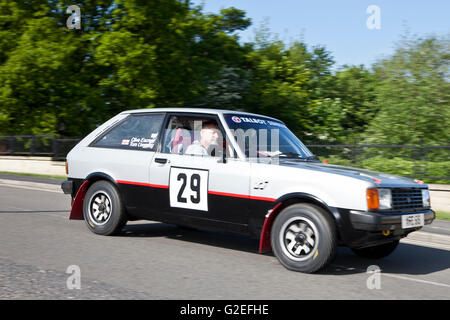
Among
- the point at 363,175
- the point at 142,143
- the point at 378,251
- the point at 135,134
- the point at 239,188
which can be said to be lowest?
the point at 378,251

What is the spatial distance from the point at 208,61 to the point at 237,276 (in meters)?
21.1

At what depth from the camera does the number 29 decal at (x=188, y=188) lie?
6574 mm

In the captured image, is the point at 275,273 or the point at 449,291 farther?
the point at 275,273

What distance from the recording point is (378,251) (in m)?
6.88

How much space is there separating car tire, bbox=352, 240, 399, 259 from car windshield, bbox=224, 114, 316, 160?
1.45 metres

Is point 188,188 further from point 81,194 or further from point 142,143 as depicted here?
point 81,194

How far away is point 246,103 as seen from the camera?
26328mm

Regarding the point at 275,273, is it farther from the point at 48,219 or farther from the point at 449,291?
the point at 48,219

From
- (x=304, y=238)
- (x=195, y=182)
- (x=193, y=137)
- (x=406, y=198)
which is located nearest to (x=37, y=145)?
(x=193, y=137)

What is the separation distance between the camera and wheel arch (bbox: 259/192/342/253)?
5645mm

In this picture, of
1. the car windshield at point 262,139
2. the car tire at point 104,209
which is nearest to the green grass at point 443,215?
the car windshield at point 262,139

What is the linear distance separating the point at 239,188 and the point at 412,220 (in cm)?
203

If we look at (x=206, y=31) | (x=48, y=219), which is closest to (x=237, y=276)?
(x=48, y=219)

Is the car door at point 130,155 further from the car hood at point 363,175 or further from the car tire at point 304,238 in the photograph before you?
the car tire at point 304,238
